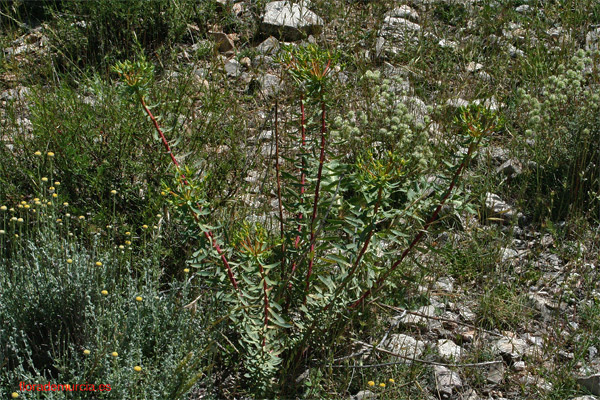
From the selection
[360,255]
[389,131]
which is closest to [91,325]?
[360,255]

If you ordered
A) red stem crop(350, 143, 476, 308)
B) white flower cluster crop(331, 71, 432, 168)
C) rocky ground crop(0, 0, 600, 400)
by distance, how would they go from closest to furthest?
red stem crop(350, 143, 476, 308), rocky ground crop(0, 0, 600, 400), white flower cluster crop(331, 71, 432, 168)

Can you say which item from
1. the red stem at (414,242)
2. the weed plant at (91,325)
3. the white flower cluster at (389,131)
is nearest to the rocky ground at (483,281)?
the red stem at (414,242)

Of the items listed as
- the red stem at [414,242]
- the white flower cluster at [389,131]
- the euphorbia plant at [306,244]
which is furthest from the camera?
the white flower cluster at [389,131]

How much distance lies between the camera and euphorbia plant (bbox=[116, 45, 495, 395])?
2324 mm

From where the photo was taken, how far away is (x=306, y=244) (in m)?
2.63

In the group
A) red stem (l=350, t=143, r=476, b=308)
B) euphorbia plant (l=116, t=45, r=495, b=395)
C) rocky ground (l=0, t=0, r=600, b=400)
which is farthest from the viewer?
rocky ground (l=0, t=0, r=600, b=400)

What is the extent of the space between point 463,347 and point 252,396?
44.2 inches

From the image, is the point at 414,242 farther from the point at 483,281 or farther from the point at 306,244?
the point at 483,281

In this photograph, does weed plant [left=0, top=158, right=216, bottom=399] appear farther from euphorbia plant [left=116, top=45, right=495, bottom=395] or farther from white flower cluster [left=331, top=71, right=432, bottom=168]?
white flower cluster [left=331, top=71, right=432, bottom=168]

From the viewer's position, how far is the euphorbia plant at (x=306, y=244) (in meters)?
2.32

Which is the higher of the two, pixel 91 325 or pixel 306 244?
pixel 306 244

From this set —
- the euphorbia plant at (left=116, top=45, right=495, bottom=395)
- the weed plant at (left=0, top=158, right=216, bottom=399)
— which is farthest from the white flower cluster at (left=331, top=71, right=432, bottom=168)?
the weed plant at (left=0, top=158, right=216, bottom=399)

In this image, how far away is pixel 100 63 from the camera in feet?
16.3

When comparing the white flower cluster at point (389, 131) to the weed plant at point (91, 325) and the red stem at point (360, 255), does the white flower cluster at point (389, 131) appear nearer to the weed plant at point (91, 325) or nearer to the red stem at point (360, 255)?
the red stem at point (360, 255)
